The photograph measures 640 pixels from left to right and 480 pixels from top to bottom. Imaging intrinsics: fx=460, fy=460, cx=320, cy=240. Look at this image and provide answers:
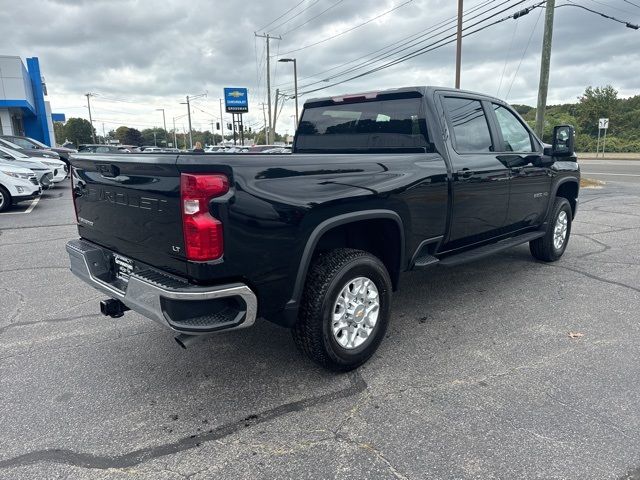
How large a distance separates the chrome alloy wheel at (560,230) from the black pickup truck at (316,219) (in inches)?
55.0

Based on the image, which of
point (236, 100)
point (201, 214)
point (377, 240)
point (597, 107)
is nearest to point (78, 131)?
point (236, 100)

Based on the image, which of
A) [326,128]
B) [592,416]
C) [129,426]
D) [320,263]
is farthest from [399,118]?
[129,426]

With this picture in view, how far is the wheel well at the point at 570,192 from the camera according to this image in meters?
6.01

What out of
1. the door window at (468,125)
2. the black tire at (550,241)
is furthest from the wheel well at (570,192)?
the door window at (468,125)

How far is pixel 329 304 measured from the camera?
296cm

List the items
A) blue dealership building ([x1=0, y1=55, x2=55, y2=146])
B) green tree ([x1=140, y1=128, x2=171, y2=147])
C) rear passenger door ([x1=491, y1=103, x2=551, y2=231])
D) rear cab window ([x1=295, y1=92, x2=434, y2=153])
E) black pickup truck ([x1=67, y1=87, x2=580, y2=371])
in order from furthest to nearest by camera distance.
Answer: green tree ([x1=140, y1=128, x2=171, y2=147])
blue dealership building ([x1=0, y1=55, x2=55, y2=146])
rear passenger door ([x1=491, y1=103, x2=551, y2=231])
rear cab window ([x1=295, y1=92, x2=434, y2=153])
black pickup truck ([x1=67, y1=87, x2=580, y2=371])

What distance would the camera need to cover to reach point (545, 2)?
14.3m

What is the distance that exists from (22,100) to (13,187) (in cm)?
2145

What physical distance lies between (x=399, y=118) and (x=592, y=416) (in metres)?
2.72

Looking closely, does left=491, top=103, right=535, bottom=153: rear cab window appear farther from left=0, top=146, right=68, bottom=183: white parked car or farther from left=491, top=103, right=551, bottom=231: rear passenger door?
left=0, top=146, right=68, bottom=183: white parked car

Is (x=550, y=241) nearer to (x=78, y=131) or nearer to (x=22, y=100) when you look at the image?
(x=22, y=100)

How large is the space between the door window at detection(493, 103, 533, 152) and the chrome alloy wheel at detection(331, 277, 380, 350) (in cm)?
250

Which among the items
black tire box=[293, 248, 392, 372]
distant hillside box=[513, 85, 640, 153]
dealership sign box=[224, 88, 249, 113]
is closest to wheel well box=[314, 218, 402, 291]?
black tire box=[293, 248, 392, 372]

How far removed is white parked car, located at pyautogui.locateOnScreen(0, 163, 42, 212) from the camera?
10625 mm
